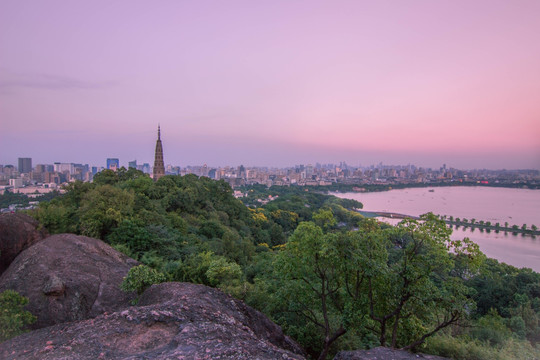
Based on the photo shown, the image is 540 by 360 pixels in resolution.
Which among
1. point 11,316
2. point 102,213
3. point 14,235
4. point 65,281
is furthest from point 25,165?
point 11,316

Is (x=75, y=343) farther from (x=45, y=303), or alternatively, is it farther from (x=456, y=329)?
(x=456, y=329)

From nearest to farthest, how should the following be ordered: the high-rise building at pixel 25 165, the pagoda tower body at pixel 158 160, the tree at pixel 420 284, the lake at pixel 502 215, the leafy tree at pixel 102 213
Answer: the tree at pixel 420 284 < the leafy tree at pixel 102 213 < the lake at pixel 502 215 < the pagoda tower body at pixel 158 160 < the high-rise building at pixel 25 165

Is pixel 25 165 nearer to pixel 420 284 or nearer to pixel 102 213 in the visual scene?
pixel 102 213

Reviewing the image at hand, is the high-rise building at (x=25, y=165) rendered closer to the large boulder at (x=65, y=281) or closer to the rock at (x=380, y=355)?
the large boulder at (x=65, y=281)

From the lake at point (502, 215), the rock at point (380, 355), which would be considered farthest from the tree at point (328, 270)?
the lake at point (502, 215)

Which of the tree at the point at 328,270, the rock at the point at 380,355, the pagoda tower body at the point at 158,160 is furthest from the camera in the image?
the pagoda tower body at the point at 158,160

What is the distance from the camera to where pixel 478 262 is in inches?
119

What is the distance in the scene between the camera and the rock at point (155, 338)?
2494 millimetres

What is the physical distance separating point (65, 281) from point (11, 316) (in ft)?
5.31

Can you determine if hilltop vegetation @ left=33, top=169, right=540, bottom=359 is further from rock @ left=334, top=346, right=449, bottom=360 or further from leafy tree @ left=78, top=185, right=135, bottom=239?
rock @ left=334, top=346, right=449, bottom=360

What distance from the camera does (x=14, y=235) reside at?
19.9ft

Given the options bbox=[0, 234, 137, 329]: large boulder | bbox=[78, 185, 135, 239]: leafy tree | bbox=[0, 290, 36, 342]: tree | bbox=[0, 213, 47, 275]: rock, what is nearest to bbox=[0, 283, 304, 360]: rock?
bbox=[0, 290, 36, 342]: tree

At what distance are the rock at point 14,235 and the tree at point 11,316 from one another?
302 centimetres

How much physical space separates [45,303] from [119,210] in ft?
13.0
